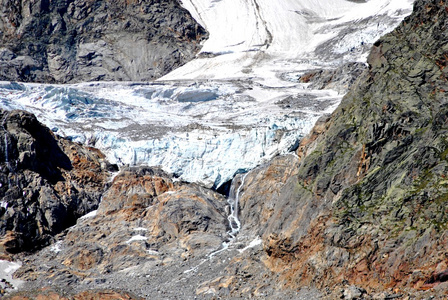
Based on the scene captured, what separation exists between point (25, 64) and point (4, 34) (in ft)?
32.9

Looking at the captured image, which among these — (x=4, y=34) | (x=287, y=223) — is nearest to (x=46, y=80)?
(x=4, y=34)

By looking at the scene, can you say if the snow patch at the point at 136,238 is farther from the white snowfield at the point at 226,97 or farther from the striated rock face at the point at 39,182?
the white snowfield at the point at 226,97

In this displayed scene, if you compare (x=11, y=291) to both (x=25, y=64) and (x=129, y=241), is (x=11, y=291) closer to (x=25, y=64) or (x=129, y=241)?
(x=129, y=241)

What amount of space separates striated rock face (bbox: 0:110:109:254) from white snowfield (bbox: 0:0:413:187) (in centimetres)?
371

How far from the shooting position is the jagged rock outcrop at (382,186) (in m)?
28.2

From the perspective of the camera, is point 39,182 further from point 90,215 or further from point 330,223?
point 330,223

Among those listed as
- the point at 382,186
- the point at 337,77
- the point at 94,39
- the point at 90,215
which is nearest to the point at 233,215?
the point at 90,215

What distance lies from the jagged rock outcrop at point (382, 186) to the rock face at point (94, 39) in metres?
77.9

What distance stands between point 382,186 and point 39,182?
33.3 m

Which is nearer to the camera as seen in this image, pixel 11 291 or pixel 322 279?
pixel 322 279

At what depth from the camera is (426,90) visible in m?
34.8

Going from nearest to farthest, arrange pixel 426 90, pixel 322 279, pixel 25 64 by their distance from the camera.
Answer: pixel 322 279, pixel 426 90, pixel 25 64

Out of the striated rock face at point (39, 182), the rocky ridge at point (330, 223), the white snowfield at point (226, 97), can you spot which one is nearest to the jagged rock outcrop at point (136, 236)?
the rocky ridge at point (330, 223)

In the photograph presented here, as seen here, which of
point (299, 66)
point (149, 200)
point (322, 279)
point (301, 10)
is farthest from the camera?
point (301, 10)
